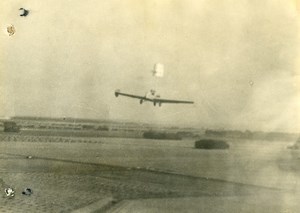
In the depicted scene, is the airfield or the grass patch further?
the grass patch

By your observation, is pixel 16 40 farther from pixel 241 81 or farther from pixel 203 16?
pixel 241 81

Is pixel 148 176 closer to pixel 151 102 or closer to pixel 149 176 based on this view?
pixel 149 176

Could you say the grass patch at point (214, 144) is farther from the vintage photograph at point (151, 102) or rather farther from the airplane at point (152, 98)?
the airplane at point (152, 98)

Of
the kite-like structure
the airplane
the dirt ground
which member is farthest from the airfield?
the kite-like structure

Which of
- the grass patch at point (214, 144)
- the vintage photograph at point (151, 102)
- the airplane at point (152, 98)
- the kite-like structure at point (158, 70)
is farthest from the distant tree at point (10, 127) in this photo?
the grass patch at point (214, 144)

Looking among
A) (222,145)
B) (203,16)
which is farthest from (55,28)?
(222,145)

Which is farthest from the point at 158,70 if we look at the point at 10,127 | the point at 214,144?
the point at 10,127

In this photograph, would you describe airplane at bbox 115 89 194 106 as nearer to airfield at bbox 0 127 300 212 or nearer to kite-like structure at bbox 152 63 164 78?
kite-like structure at bbox 152 63 164 78

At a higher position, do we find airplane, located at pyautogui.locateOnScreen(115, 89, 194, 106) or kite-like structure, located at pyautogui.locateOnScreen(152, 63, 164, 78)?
kite-like structure, located at pyautogui.locateOnScreen(152, 63, 164, 78)

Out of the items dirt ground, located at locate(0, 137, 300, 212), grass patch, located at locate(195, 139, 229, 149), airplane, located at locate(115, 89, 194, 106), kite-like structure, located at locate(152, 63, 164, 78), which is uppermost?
kite-like structure, located at locate(152, 63, 164, 78)
